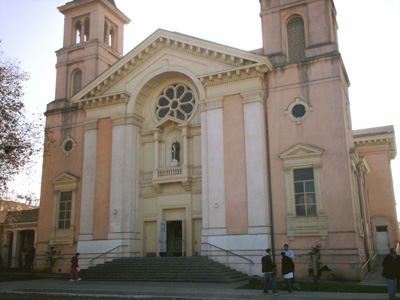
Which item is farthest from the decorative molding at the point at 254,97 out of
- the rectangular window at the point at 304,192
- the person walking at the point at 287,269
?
the person walking at the point at 287,269

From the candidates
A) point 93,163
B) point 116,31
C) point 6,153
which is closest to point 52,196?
point 93,163

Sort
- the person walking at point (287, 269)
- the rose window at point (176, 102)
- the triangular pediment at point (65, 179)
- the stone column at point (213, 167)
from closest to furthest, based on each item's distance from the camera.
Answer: the person walking at point (287, 269) < the stone column at point (213, 167) < the rose window at point (176, 102) < the triangular pediment at point (65, 179)

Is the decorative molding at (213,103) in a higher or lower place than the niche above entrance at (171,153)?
higher

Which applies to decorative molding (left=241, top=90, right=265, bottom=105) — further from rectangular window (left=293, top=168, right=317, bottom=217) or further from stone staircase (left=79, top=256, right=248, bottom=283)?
stone staircase (left=79, top=256, right=248, bottom=283)

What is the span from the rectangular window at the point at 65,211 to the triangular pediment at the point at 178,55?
6.31 meters

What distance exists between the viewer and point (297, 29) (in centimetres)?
2512

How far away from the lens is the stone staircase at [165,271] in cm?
2045

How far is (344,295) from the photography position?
49.9 feet

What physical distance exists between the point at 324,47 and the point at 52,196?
783 inches

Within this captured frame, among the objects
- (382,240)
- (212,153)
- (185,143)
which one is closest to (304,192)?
(212,153)

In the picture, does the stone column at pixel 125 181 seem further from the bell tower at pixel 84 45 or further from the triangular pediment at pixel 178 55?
the bell tower at pixel 84 45

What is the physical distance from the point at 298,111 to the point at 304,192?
4393 mm

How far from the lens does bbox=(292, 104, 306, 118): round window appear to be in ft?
75.9

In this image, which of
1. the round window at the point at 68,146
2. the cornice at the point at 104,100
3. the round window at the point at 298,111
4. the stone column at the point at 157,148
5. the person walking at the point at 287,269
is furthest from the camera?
the round window at the point at 68,146
